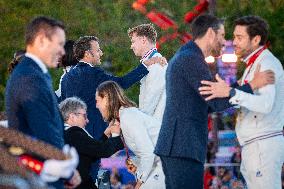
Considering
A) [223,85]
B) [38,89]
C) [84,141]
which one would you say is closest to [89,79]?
[84,141]

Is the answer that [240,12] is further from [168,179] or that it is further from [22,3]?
[168,179]

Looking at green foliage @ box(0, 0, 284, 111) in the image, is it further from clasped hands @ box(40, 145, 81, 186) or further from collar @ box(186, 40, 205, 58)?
clasped hands @ box(40, 145, 81, 186)

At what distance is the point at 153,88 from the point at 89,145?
5.50 feet

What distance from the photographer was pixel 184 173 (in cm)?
787

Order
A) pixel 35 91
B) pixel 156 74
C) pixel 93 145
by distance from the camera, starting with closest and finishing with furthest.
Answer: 1. pixel 35 91
2. pixel 93 145
3. pixel 156 74

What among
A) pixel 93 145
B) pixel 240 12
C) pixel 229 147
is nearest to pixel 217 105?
pixel 93 145

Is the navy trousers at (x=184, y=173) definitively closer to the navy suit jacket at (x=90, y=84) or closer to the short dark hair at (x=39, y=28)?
the short dark hair at (x=39, y=28)

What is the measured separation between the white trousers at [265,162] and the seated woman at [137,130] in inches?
34.6

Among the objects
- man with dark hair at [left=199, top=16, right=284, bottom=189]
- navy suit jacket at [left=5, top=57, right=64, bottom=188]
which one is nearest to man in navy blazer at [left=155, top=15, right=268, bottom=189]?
man with dark hair at [left=199, top=16, right=284, bottom=189]

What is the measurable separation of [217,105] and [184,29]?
17.3 meters

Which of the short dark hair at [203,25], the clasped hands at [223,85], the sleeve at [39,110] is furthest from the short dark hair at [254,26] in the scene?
the sleeve at [39,110]

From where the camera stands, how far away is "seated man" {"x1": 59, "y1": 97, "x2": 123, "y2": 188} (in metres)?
8.76

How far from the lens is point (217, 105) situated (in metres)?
7.95

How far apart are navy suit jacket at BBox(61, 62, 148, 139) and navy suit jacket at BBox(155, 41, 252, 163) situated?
2.39 metres
